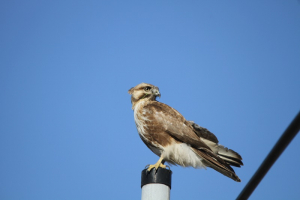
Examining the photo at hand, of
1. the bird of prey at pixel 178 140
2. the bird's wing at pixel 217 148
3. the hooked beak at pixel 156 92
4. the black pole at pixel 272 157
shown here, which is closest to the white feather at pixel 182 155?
the bird of prey at pixel 178 140

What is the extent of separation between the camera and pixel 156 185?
3975 millimetres

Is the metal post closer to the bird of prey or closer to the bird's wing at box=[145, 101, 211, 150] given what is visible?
the bird of prey

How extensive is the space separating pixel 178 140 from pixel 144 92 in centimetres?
117

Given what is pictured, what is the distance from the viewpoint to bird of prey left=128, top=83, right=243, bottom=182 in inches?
224

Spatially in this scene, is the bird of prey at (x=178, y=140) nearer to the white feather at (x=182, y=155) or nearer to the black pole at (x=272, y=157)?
the white feather at (x=182, y=155)

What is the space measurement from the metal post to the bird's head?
257 cm

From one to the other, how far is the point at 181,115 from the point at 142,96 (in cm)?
78

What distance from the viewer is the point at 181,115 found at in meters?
6.43

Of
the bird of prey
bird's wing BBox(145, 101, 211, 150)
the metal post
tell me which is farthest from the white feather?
the metal post

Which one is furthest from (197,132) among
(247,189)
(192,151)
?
(247,189)

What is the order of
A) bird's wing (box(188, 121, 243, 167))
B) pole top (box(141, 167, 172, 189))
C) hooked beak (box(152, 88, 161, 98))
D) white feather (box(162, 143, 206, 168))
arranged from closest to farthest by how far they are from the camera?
pole top (box(141, 167, 172, 189)) → bird's wing (box(188, 121, 243, 167)) → white feather (box(162, 143, 206, 168)) → hooked beak (box(152, 88, 161, 98))

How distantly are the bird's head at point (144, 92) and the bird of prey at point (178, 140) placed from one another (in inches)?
12.7

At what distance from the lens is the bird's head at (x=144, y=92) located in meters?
6.65

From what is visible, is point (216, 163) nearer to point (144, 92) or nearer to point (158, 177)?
point (158, 177)
